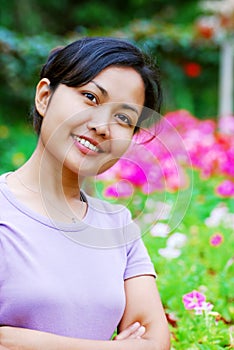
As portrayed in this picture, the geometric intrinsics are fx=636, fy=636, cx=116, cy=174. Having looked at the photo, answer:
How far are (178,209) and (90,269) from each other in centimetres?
28

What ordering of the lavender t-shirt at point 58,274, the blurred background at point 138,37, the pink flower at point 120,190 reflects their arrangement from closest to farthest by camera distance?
the lavender t-shirt at point 58,274 < the pink flower at point 120,190 < the blurred background at point 138,37

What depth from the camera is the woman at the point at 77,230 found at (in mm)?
1221

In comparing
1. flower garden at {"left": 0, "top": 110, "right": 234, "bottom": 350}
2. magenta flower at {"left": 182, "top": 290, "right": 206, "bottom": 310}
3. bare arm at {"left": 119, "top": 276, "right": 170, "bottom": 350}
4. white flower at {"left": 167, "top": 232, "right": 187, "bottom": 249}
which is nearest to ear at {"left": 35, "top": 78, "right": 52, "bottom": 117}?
flower garden at {"left": 0, "top": 110, "right": 234, "bottom": 350}

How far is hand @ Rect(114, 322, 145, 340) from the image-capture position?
1322 mm

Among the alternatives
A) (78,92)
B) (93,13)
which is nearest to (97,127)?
(78,92)

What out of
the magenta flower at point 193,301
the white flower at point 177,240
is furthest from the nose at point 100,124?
the white flower at point 177,240

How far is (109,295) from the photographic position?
4.26 feet

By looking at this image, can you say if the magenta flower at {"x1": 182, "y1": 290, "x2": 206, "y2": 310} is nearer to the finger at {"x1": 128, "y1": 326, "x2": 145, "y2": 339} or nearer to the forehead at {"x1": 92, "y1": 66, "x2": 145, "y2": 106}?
the finger at {"x1": 128, "y1": 326, "x2": 145, "y2": 339}

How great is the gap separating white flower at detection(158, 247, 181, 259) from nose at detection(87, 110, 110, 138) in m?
1.10

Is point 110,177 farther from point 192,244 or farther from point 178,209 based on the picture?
point 178,209

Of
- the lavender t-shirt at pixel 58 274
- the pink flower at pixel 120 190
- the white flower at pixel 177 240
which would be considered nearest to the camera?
the lavender t-shirt at pixel 58 274

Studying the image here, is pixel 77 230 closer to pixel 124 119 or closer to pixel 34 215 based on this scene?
pixel 34 215

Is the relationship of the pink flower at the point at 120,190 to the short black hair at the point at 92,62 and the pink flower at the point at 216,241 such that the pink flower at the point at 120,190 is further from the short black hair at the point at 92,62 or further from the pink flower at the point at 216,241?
the short black hair at the point at 92,62

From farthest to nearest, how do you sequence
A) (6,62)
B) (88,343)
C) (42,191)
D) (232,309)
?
(6,62), (232,309), (42,191), (88,343)
